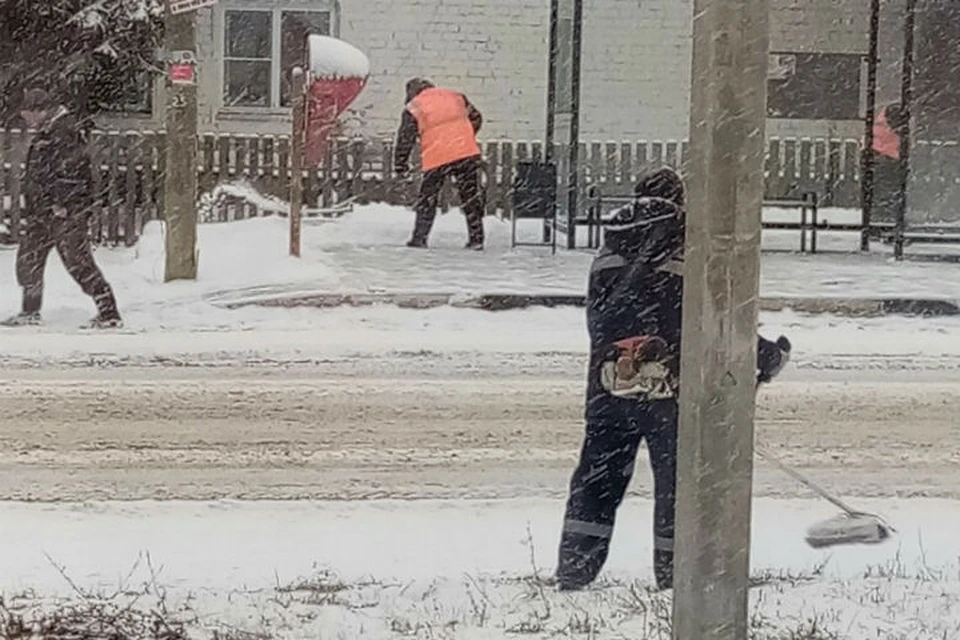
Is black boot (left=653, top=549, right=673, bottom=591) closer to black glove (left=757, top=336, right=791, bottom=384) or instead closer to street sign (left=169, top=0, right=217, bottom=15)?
black glove (left=757, top=336, right=791, bottom=384)

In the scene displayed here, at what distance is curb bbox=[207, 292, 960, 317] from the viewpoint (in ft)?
42.8

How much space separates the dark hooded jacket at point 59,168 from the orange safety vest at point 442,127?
17.2 ft

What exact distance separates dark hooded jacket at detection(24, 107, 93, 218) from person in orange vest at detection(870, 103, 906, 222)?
393 inches

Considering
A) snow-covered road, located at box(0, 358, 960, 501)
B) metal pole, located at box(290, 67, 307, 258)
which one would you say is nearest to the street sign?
metal pole, located at box(290, 67, 307, 258)

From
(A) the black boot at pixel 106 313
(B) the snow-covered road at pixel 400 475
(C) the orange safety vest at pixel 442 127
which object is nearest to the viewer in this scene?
(B) the snow-covered road at pixel 400 475

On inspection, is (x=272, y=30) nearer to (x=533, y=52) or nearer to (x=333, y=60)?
(x=333, y=60)

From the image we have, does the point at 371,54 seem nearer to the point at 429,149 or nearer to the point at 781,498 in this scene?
the point at 429,149

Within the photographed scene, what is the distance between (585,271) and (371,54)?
7.24 m

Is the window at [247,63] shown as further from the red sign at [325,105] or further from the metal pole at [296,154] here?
the metal pole at [296,154]

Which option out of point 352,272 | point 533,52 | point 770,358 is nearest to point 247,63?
point 533,52

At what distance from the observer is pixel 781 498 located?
24.4 feet

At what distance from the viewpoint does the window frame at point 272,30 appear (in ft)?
68.8

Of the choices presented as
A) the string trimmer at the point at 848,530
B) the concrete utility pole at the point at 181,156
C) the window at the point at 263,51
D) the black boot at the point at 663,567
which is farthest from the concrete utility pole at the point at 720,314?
the window at the point at 263,51

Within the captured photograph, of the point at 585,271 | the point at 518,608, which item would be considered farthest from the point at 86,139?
the point at 518,608
